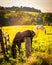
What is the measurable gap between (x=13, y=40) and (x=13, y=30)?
0.10 metres

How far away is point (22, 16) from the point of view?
1893 millimetres

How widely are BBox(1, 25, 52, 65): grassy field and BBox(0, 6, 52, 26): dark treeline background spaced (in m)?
0.05

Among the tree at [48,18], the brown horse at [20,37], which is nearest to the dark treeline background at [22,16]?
the tree at [48,18]

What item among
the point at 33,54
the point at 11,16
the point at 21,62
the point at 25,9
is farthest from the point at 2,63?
the point at 25,9

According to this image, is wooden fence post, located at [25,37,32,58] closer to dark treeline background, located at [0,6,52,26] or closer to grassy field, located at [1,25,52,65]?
grassy field, located at [1,25,52,65]

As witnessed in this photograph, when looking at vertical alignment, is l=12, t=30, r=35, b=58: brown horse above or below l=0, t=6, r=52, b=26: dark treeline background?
below

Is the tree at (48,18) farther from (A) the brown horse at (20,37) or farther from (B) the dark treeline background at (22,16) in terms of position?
(A) the brown horse at (20,37)

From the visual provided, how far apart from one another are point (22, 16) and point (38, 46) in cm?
36

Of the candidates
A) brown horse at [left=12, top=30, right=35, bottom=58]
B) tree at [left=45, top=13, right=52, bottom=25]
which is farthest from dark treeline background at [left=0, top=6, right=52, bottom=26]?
brown horse at [left=12, top=30, right=35, bottom=58]

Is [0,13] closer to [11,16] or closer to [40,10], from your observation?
[11,16]

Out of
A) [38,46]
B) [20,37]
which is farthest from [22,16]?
[38,46]

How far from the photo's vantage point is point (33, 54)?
187 cm

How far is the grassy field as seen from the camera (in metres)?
1.85

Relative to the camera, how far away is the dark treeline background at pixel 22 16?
1.85m
